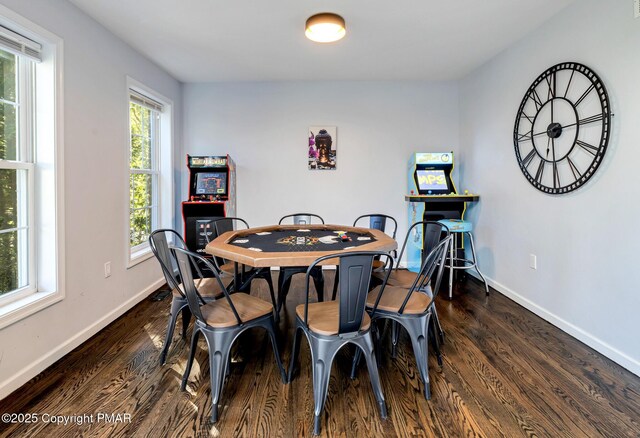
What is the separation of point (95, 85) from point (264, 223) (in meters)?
2.54

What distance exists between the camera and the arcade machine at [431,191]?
411 centimetres

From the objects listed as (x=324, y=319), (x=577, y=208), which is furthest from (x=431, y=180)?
(x=324, y=319)

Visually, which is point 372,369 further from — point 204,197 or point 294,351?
point 204,197

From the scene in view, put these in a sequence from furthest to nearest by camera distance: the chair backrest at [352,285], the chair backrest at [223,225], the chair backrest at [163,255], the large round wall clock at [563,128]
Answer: the chair backrest at [223,225] < the large round wall clock at [563,128] < the chair backrest at [163,255] < the chair backrest at [352,285]

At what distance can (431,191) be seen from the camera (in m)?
4.22

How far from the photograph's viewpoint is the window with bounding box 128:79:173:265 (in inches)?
142

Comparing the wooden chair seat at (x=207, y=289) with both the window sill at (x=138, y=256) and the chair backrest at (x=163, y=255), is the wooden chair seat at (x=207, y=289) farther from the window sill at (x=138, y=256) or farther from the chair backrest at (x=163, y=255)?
the window sill at (x=138, y=256)

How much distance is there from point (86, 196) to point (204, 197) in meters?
1.51

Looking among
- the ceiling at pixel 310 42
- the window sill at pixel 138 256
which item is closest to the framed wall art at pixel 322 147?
the ceiling at pixel 310 42

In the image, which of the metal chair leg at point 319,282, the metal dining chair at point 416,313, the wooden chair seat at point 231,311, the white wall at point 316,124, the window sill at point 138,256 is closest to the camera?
the wooden chair seat at point 231,311

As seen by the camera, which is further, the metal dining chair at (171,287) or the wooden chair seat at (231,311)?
the metal dining chair at (171,287)

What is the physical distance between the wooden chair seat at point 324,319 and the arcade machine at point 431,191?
242 cm

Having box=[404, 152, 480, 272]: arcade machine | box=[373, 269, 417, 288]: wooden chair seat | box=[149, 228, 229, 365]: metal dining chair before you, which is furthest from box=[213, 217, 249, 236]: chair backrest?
box=[404, 152, 480, 272]: arcade machine

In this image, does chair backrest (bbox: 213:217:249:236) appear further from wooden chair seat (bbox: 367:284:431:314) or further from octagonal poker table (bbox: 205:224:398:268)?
wooden chair seat (bbox: 367:284:431:314)
